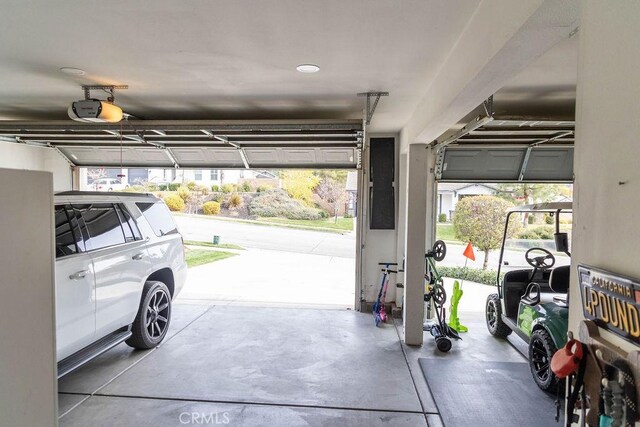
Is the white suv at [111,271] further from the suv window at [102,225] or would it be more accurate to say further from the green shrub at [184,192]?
the green shrub at [184,192]

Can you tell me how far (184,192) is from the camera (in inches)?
671

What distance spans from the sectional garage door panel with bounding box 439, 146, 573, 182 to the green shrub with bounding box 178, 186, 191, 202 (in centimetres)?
1361

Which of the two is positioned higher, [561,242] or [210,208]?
[210,208]

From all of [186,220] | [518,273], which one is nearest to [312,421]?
[518,273]

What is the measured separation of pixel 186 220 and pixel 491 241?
13.5 metres

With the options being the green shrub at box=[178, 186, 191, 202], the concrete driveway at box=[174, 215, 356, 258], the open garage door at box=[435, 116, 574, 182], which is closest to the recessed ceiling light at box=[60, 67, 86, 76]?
the open garage door at box=[435, 116, 574, 182]

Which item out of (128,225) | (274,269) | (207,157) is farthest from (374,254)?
(274,269)

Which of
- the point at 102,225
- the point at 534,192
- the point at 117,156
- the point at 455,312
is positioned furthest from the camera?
the point at 534,192

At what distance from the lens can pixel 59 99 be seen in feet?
14.3

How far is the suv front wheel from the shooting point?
439cm

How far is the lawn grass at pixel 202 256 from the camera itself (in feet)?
42.0

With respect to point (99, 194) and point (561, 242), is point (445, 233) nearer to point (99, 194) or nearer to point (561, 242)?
point (561, 242)

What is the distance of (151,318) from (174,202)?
1248 cm

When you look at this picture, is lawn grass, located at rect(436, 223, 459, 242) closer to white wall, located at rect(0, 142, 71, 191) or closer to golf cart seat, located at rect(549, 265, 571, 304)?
golf cart seat, located at rect(549, 265, 571, 304)
